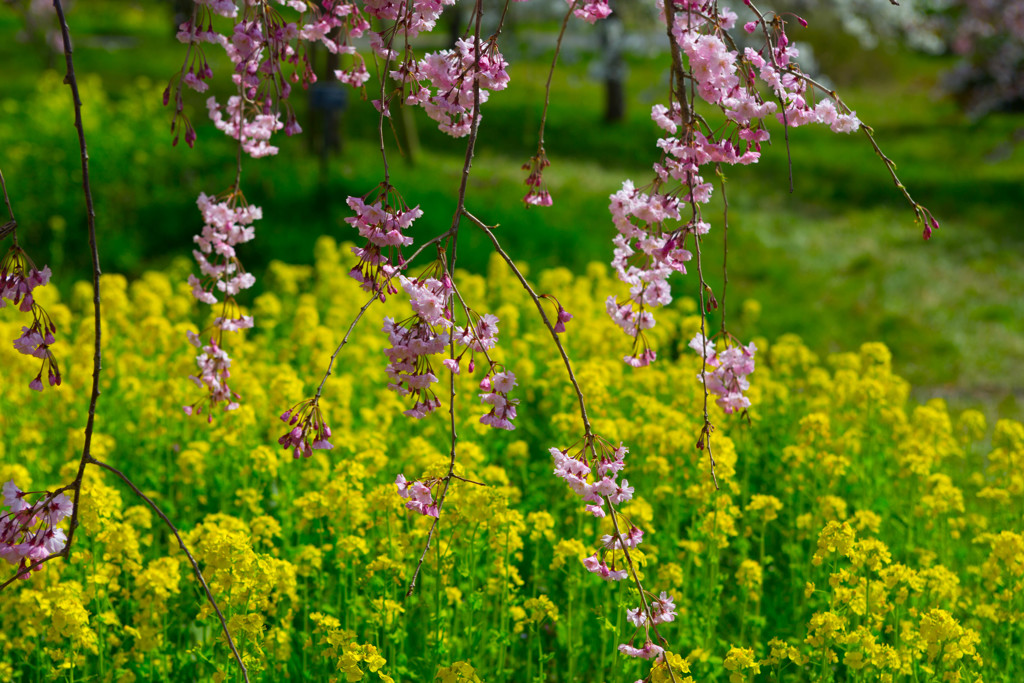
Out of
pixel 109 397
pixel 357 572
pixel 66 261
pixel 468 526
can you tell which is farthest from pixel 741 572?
pixel 66 261

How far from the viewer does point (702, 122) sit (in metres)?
2.27

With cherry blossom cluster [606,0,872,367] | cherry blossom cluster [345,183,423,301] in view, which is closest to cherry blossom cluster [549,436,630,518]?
cherry blossom cluster [606,0,872,367]

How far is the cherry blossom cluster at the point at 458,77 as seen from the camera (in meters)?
2.20

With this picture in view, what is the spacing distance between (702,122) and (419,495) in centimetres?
102

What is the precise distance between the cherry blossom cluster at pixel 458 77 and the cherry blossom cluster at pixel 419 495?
778 millimetres

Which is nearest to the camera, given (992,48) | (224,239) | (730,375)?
(730,375)

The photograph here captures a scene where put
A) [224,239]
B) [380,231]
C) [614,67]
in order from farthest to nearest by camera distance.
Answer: [614,67]
[224,239]
[380,231]

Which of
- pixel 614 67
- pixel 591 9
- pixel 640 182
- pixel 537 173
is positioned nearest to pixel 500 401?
pixel 537 173

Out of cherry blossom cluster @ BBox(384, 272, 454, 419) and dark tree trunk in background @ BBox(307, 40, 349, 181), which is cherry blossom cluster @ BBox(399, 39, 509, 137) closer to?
cherry blossom cluster @ BBox(384, 272, 454, 419)

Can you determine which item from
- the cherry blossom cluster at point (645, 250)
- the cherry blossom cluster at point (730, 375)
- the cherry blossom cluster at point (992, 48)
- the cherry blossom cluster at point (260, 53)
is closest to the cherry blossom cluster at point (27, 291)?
the cherry blossom cluster at point (260, 53)

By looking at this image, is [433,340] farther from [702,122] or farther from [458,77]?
[702,122]

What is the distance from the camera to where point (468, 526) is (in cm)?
312

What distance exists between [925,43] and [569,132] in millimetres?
12954

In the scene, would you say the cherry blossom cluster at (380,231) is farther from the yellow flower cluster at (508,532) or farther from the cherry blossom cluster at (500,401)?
the yellow flower cluster at (508,532)
